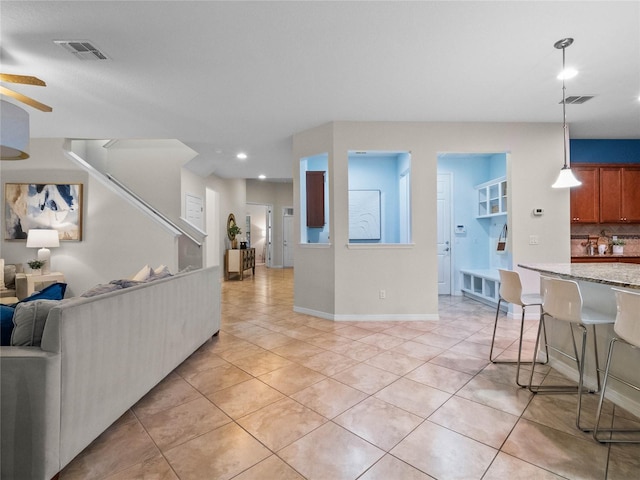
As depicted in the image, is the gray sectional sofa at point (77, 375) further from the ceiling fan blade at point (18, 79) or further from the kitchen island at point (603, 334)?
the kitchen island at point (603, 334)

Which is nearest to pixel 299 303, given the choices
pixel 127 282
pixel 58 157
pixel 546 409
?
pixel 127 282

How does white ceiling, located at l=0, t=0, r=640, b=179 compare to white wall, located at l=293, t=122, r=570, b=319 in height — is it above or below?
above

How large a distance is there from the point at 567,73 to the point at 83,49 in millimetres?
4348

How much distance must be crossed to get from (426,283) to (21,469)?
3951 millimetres

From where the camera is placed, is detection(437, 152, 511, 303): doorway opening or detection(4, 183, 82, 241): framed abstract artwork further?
detection(437, 152, 511, 303): doorway opening

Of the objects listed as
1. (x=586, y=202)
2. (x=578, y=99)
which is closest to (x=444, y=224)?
(x=586, y=202)

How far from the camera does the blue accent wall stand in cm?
476

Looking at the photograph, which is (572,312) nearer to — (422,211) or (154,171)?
(422,211)

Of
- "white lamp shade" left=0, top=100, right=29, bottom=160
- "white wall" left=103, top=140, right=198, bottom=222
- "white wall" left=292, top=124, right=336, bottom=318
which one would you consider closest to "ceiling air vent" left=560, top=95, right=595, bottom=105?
"white wall" left=292, top=124, right=336, bottom=318

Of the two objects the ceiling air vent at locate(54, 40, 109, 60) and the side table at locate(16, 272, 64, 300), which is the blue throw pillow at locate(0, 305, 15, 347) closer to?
the ceiling air vent at locate(54, 40, 109, 60)

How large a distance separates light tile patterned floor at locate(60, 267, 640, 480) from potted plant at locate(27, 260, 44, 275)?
345 centimetres

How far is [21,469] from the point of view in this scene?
1305 millimetres

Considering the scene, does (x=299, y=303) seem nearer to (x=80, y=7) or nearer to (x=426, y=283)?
(x=426, y=283)

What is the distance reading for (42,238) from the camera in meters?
4.54
